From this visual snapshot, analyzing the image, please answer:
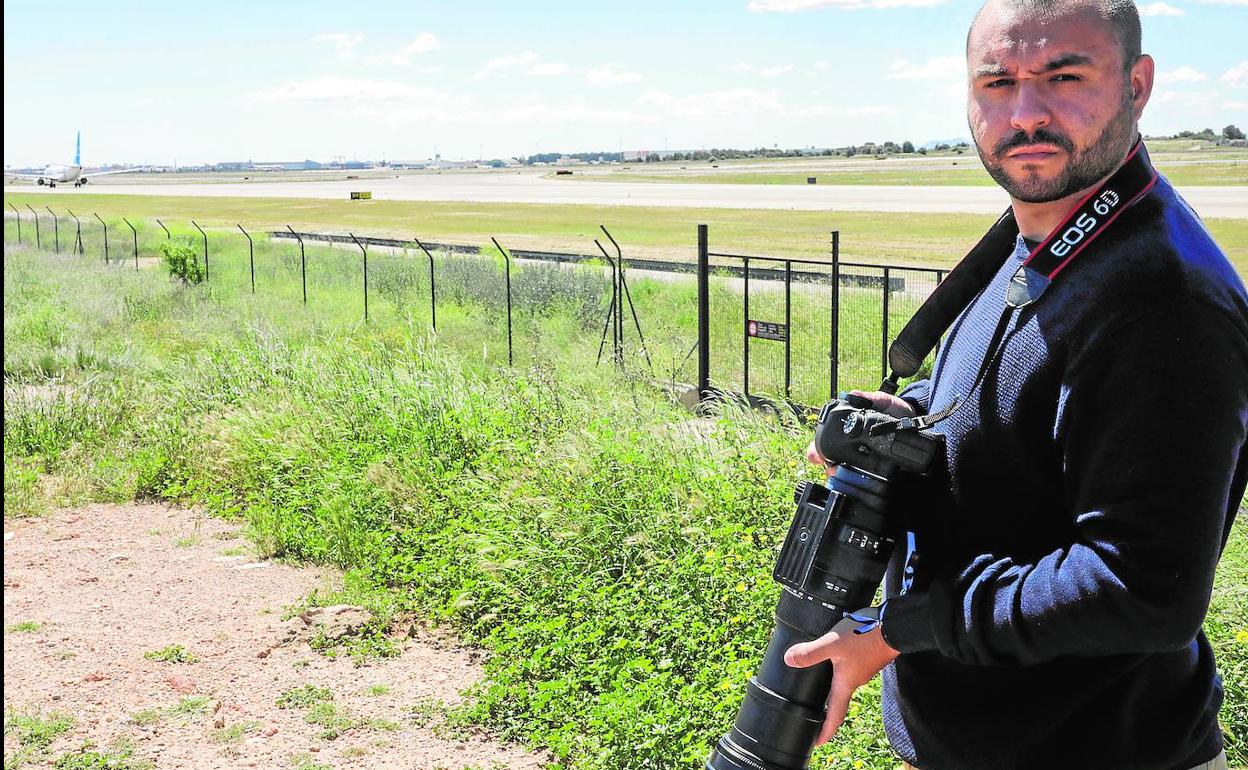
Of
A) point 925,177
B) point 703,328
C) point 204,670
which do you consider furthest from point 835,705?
point 925,177

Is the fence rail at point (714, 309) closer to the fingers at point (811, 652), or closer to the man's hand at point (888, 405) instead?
the man's hand at point (888, 405)

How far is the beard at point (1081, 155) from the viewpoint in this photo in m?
1.53

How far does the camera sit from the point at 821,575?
1728 mm

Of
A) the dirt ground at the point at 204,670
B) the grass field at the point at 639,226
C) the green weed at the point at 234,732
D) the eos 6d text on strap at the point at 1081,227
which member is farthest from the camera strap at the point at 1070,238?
the grass field at the point at 639,226

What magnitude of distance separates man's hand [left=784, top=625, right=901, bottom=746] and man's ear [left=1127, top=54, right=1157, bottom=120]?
782 mm

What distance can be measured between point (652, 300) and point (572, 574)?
51.7ft

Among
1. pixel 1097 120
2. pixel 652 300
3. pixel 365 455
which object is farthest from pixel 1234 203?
pixel 1097 120

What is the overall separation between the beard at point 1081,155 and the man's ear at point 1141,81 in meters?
0.02

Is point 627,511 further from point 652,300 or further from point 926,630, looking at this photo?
point 652,300

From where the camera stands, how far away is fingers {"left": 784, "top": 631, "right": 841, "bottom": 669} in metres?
1.70

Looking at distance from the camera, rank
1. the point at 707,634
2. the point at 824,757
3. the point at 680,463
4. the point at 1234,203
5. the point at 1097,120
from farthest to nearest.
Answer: the point at 1234,203 < the point at 680,463 < the point at 707,634 < the point at 824,757 < the point at 1097,120


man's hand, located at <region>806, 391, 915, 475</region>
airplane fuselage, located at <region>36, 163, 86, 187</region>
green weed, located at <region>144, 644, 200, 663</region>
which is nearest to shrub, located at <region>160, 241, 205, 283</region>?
green weed, located at <region>144, 644, 200, 663</region>

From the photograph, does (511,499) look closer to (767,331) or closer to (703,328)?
(767,331)

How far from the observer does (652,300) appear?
21.7m
